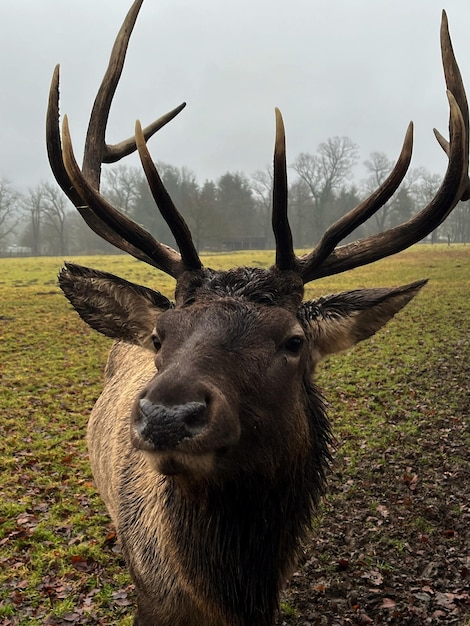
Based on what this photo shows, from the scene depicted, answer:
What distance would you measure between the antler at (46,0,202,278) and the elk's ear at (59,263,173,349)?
27 centimetres

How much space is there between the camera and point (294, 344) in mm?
2818

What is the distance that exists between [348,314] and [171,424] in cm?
168

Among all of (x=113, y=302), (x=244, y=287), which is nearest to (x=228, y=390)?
(x=244, y=287)

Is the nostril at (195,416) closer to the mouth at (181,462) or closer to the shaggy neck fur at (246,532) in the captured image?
the mouth at (181,462)

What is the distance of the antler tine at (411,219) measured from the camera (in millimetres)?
3125

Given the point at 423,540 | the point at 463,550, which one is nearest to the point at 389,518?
the point at 423,540

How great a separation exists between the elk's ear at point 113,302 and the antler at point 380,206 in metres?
0.94

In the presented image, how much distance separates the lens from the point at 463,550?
5.46 m

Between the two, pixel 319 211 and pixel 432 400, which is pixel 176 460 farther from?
pixel 319 211

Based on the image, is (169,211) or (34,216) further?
(34,216)

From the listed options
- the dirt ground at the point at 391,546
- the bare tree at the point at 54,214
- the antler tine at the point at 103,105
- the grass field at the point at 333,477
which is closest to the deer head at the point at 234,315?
the antler tine at the point at 103,105

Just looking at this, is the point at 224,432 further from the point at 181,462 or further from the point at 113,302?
the point at 113,302

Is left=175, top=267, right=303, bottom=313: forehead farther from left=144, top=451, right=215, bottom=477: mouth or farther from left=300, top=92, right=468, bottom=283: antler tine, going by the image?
left=144, top=451, right=215, bottom=477: mouth

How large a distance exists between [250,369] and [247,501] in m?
0.82
